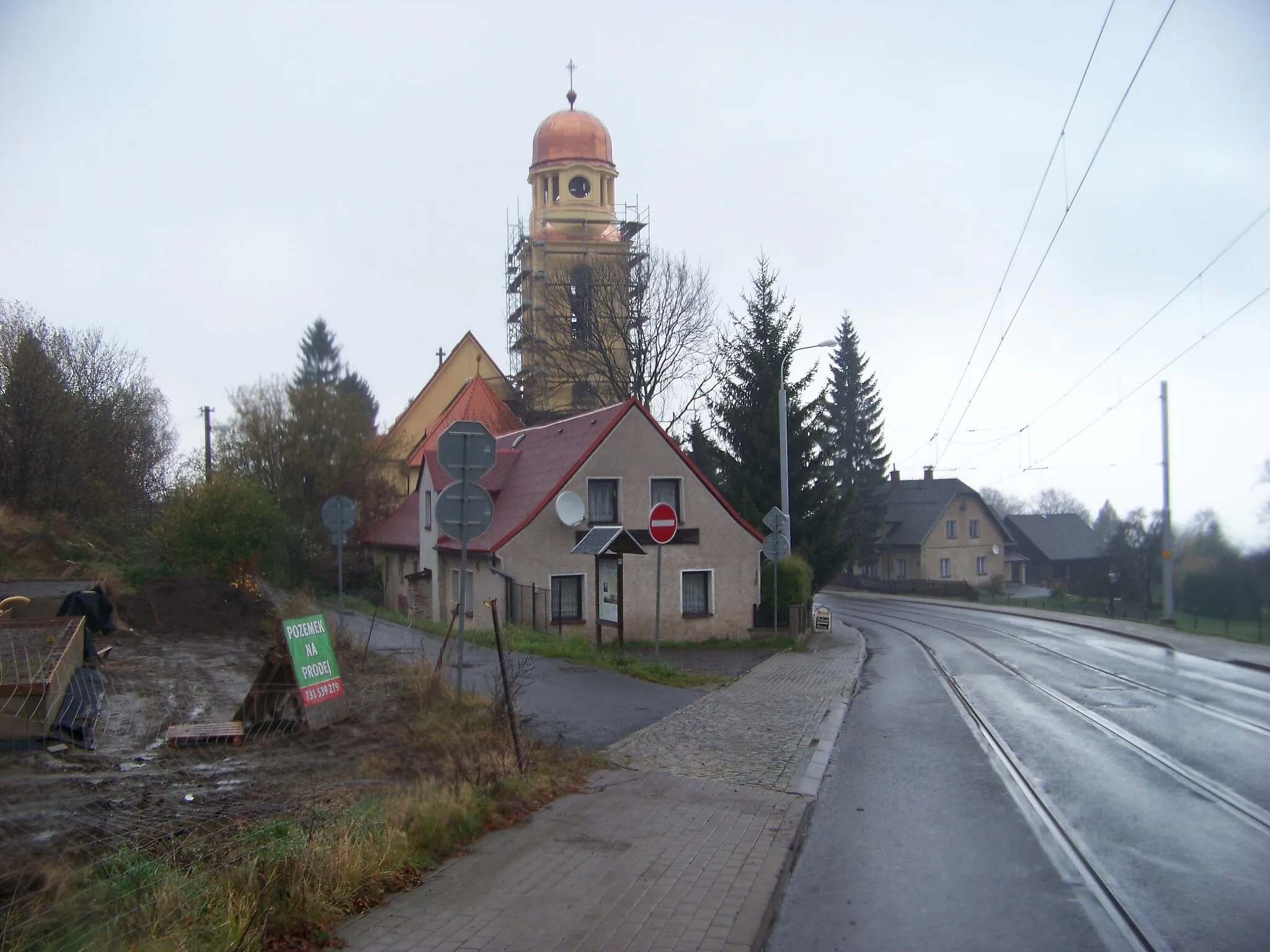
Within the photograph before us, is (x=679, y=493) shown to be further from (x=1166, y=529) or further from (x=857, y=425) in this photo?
(x=857, y=425)

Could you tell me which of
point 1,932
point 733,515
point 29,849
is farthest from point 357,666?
point 733,515

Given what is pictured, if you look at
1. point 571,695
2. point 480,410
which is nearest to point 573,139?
point 480,410

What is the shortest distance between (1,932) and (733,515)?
2434 centimetres

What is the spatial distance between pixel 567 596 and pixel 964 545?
48967 mm

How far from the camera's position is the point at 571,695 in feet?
44.6

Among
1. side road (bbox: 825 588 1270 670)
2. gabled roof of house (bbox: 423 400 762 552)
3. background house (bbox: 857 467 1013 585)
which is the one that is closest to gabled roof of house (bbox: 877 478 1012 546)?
background house (bbox: 857 467 1013 585)

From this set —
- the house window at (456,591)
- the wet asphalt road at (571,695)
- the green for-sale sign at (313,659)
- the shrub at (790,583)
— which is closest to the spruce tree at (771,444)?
the shrub at (790,583)

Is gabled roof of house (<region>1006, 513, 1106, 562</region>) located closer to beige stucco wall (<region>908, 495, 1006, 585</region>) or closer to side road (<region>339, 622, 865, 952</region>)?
beige stucco wall (<region>908, 495, 1006, 585</region>)

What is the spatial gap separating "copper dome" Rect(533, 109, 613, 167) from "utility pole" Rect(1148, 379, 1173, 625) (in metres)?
30.3

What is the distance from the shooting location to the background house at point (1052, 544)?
74.1m

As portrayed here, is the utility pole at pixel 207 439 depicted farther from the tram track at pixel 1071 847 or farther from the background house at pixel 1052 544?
the background house at pixel 1052 544

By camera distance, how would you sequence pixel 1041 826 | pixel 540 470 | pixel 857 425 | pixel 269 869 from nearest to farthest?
pixel 269 869
pixel 1041 826
pixel 540 470
pixel 857 425

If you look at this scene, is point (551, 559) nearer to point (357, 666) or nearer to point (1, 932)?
point (357, 666)

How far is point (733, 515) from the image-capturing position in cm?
2802
